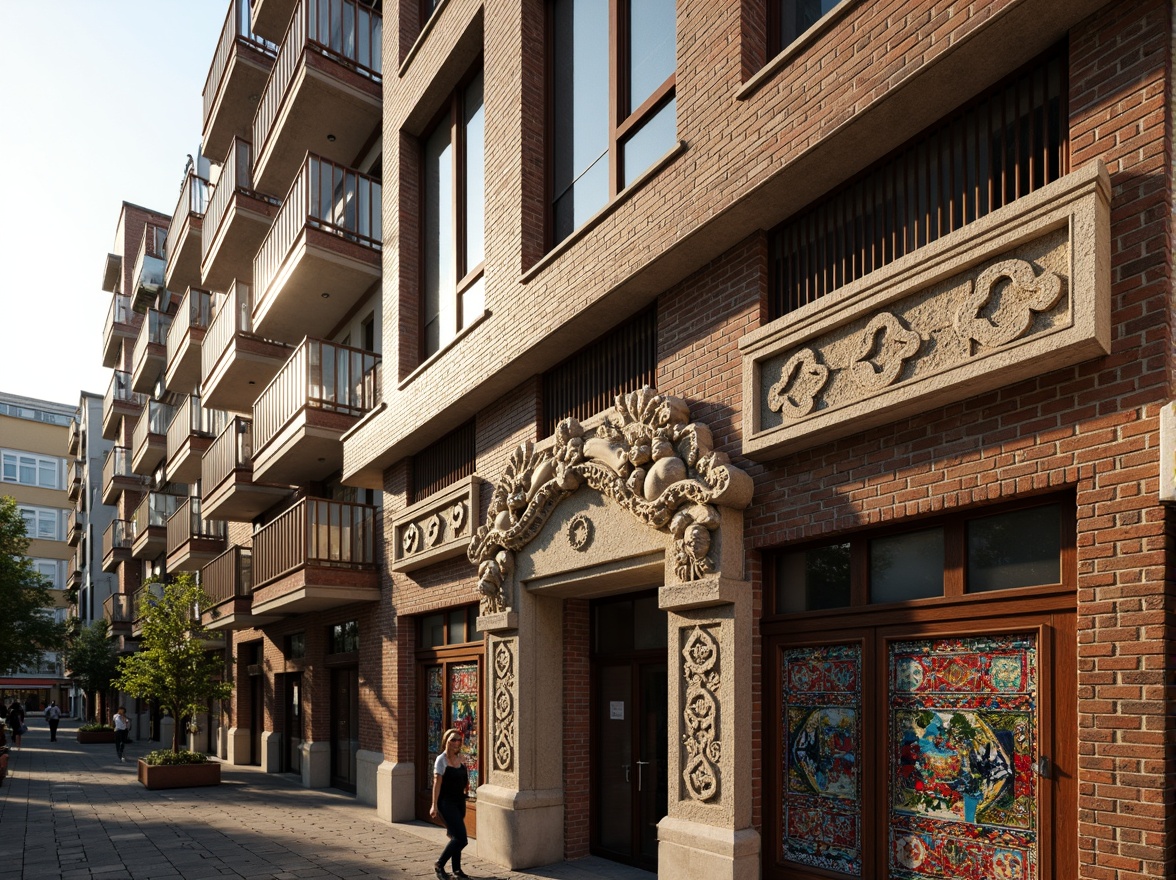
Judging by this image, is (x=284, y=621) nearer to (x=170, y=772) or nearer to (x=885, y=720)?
(x=170, y=772)

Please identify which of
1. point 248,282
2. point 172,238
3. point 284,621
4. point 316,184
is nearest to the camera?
point 316,184

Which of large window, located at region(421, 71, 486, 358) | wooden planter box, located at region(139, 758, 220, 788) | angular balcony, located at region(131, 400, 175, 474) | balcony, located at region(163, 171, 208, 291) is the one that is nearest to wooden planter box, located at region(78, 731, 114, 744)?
angular balcony, located at region(131, 400, 175, 474)

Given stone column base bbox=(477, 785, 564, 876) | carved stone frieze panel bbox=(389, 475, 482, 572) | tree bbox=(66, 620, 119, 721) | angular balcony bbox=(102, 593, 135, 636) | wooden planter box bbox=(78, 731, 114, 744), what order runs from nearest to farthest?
stone column base bbox=(477, 785, 564, 876) < carved stone frieze panel bbox=(389, 475, 482, 572) < wooden planter box bbox=(78, 731, 114, 744) < angular balcony bbox=(102, 593, 135, 636) < tree bbox=(66, 620, 119, 721)

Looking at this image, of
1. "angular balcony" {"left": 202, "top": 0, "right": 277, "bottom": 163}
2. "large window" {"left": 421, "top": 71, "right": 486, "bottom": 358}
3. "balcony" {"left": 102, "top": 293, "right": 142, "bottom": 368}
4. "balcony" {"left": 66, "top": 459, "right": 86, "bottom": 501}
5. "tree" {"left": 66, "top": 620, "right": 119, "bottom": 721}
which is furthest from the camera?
"balcony" {"left": 66, "top": 459, "right": 86, "bottom": 501}

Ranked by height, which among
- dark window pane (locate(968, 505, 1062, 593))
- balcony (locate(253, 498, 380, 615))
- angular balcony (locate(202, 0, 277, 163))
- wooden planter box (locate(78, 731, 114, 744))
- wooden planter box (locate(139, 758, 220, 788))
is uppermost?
angular balcony (locate(202, 0, 277, 163))

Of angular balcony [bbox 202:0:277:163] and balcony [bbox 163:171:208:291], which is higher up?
angular balcony [bbox 202:0:277:163]

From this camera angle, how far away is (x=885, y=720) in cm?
693

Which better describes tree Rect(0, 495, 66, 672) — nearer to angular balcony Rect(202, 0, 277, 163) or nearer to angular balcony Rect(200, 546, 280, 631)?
angular balcony Rect(200, 546, 280, 631)

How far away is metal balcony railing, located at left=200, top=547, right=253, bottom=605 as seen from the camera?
22172mm

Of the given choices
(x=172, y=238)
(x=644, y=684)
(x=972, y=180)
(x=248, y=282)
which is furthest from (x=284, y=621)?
(x=972, y=180)

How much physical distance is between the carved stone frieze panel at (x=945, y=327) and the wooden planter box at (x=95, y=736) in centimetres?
3799

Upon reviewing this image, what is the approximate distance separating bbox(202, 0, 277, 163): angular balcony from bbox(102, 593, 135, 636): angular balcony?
21148 millimetres

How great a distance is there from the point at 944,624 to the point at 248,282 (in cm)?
2237

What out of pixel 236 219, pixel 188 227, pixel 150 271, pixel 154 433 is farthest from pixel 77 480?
pixel 236 219
